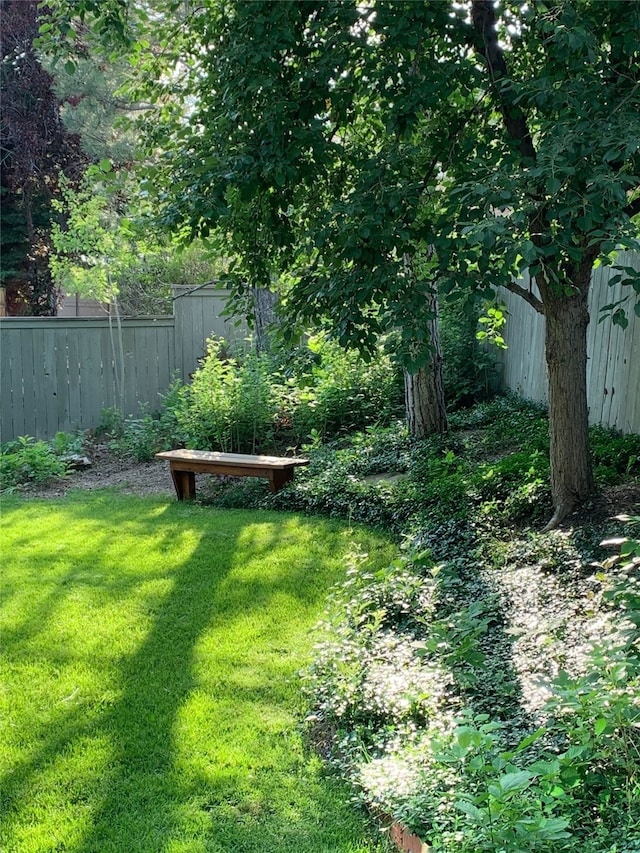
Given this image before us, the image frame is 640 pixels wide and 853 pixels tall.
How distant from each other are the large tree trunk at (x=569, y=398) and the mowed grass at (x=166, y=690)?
4.40ft

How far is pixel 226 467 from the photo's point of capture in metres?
6.35

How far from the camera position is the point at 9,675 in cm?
330

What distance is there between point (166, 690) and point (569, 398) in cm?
275

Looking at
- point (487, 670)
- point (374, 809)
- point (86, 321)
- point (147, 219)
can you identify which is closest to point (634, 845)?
point (374, 809)

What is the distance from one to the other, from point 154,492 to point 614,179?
540cm

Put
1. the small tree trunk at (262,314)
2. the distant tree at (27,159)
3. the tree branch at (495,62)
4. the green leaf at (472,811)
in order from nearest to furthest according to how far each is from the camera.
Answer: the green leaf at (472,811)
the tree branch at (495,62)
the small tree trunk at (262,314)
the distant tree at (27,159)

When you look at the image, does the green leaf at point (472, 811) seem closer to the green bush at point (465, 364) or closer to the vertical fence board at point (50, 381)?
the green bush at point (465, 364)

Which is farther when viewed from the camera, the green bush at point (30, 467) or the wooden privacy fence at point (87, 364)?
the wooden privacy fence at point (87, 364)

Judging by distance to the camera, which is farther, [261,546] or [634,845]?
[261,546]

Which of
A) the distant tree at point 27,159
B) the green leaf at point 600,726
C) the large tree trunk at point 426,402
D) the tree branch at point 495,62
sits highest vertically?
the distant tree at point 27,159

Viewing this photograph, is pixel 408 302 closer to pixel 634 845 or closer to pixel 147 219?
pixel 147 219

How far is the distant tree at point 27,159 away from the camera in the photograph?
1355 cm

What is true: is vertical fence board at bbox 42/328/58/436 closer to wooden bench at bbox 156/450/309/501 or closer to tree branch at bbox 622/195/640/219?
wooden bench at bbox 156/450/309/501

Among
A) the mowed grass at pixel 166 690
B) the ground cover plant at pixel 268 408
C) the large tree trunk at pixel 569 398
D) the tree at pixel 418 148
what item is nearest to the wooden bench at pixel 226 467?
the mowed grass at pixel 166 690
